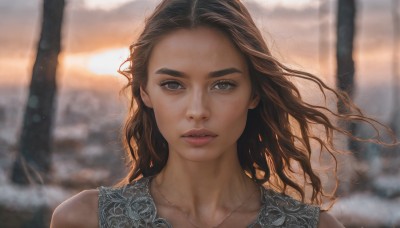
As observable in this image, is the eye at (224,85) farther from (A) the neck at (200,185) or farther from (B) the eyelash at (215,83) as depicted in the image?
(A) the neck at (200,185)

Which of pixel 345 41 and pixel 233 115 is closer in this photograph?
pixel 233 115

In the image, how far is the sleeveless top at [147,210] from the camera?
2850 mm

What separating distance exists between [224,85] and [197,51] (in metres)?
0.14

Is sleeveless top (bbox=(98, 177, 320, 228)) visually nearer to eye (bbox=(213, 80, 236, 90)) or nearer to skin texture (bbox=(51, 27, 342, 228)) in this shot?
skin texture (bbox=(51, 27, 342, 228))

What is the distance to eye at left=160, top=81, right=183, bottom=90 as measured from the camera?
8.89ft

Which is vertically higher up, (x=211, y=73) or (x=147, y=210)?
(x=211, y=73)

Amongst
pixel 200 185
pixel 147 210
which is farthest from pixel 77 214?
pixel 200 185

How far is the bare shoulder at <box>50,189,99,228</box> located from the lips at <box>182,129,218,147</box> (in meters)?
0.45

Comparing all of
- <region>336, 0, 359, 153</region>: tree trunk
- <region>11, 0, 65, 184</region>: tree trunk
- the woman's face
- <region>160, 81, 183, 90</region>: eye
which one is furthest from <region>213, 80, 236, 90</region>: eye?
<region>11, 0, 65, 184</region>: tree trunk

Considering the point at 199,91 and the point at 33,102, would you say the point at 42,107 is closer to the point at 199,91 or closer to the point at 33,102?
the point at 33,102

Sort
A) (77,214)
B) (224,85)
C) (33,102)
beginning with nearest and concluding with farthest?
(224,85), (77,214), (33,102)

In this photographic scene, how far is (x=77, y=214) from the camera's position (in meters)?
2.85

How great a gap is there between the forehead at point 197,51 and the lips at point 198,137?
0.20 m

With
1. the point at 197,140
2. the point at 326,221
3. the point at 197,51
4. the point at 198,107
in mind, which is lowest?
the point at 326,221
